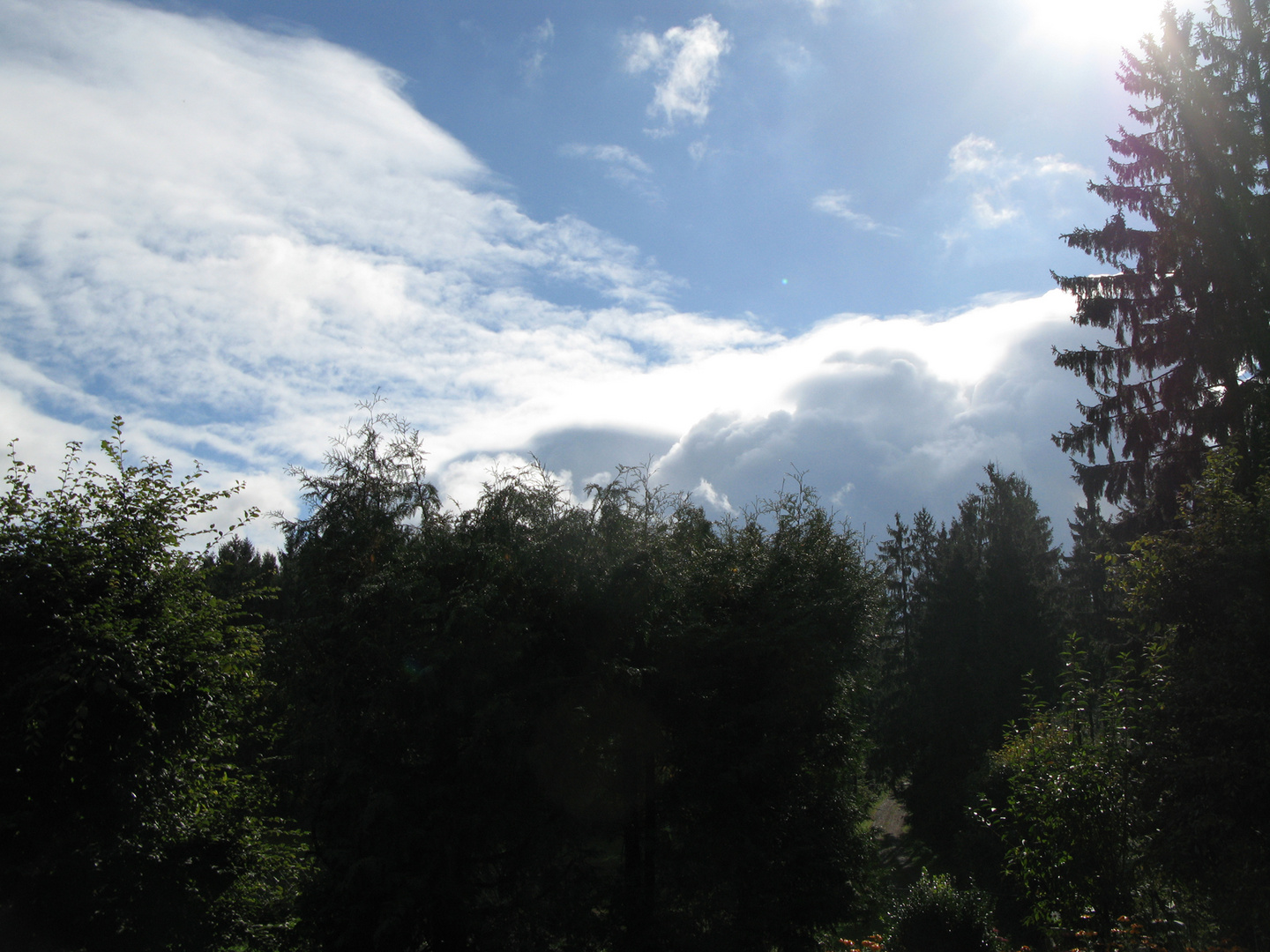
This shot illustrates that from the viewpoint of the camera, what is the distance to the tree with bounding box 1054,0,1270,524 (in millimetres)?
15070

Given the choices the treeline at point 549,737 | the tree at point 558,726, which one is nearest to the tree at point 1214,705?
the treeline at point 549,737

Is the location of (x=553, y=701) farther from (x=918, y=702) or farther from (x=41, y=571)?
(x=918, y=702)

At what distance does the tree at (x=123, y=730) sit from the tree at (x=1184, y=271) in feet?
49.4

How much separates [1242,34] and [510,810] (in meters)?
19.7

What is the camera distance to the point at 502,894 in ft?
41.9

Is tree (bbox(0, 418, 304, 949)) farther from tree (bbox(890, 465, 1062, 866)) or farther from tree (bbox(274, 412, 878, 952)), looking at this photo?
tree (bbox(890, 465, 1062, 866))

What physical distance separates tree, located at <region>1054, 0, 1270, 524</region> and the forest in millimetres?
70

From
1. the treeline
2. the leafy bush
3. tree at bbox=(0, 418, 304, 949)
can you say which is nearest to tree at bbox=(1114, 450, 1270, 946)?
the treeline

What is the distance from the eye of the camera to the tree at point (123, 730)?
26.9 feet

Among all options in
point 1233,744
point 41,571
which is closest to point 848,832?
point 1233,744

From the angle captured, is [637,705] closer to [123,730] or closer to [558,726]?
[558,726]

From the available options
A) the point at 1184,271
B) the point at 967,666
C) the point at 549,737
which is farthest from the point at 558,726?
the point at 967,666

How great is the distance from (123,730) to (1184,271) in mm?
20129

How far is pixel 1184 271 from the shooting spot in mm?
16453
